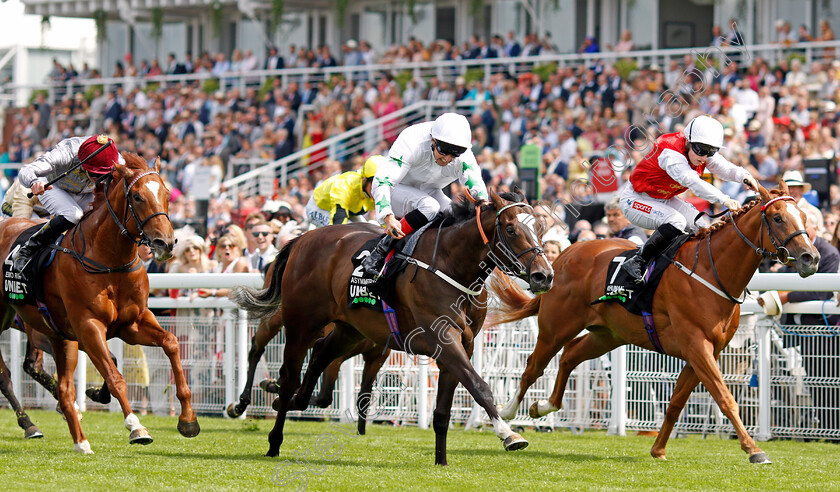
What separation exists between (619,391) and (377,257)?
2844mm

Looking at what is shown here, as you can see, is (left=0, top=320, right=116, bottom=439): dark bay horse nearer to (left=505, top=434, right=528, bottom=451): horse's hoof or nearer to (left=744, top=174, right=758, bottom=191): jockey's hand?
(left=505, top=434, right=528, bottom=451): horse's hoof

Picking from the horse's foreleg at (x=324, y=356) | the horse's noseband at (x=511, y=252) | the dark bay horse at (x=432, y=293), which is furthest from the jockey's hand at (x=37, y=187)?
the horse's noseband at (x=511, y=252)

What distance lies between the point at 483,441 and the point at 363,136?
11.5 metres

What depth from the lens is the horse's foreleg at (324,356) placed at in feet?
24.2

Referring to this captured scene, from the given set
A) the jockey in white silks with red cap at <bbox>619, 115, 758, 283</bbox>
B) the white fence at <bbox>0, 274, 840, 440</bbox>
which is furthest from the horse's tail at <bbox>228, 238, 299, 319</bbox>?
the jockey in white silks with red cap at <bbox>619, 115, 758, 283</bbox>

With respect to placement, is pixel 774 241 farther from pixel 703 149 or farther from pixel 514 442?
pixel 514 442

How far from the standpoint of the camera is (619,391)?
8914mm

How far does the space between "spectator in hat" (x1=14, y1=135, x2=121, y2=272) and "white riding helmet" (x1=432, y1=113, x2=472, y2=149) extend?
6.79 feet

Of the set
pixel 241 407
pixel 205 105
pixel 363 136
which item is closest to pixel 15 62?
pixel 205 105

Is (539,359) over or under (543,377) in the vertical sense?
over

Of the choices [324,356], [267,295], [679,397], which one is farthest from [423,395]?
[679,397]

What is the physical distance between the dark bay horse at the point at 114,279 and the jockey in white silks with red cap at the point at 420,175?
124 cm

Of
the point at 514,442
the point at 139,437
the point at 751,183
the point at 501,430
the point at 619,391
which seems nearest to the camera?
the point at 514,442

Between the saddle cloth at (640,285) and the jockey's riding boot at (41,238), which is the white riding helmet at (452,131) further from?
the jockey's riding boot at (41,238)
